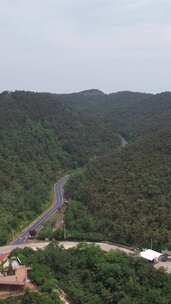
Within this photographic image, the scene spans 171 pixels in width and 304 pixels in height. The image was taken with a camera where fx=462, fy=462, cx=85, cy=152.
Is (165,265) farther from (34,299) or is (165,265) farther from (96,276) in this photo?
(34,299)

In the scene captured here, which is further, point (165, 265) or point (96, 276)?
point (165, 265)

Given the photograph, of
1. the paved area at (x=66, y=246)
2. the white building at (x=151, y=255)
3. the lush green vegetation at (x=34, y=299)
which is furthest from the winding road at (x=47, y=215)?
the lush green vegetation at (x=34, y=299)

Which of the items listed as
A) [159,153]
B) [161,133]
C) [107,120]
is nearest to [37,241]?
[159,153]

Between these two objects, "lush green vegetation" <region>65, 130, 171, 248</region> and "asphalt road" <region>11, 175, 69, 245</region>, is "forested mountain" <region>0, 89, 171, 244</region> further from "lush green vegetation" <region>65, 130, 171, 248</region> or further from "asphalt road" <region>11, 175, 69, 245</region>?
"lush green vegetation" <region>65, 130, 171, 248</region>

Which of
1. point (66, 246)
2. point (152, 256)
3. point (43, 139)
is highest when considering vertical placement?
point (43, 139)

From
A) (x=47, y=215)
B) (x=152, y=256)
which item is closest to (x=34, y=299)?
(x=152, y=256)

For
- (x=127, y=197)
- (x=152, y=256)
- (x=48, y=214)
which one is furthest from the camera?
(x=48, y=214)
